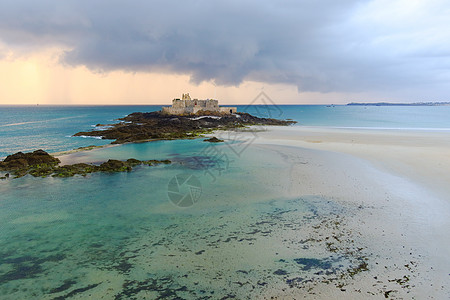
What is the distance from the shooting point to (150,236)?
910 cm

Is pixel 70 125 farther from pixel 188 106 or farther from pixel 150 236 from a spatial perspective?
pixel 150 236

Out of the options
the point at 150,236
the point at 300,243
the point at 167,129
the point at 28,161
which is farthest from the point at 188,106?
the point at 300,243

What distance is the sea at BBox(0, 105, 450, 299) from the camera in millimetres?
6539

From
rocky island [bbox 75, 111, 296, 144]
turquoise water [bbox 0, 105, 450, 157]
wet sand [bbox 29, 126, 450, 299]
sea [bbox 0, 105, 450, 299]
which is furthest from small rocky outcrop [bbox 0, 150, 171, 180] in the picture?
rocky island [bbox 75, 111, 296, 144]

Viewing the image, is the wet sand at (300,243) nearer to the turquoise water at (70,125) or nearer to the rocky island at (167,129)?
the turquoise water at (70,125)

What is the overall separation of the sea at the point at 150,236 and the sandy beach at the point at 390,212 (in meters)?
0.94

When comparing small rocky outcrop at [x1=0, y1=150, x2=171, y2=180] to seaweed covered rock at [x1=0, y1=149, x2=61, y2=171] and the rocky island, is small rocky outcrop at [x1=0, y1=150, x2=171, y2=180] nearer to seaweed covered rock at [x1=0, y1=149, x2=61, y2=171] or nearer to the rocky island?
seaweed covered rock at [x1=0, y1=149, x2=61, y2=171]

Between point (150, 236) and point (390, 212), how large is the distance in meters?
8.85

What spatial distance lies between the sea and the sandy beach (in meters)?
0.94

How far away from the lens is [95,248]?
8367mm

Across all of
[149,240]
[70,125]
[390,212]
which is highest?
[70,125]

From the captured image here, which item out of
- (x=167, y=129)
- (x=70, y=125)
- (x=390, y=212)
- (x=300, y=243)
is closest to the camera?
(x=300, y=243)

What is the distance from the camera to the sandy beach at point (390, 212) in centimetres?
626

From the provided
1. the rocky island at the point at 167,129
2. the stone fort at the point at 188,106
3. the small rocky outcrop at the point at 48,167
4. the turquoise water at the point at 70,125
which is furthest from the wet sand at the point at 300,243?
the stone fort at the point at 188,106
